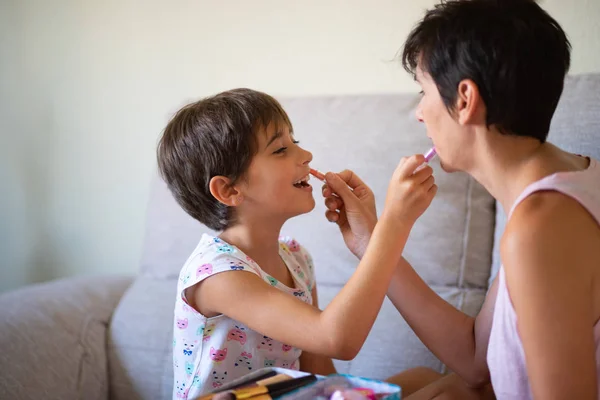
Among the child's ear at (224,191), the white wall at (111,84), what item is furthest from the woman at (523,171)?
the white wall at (111,84)

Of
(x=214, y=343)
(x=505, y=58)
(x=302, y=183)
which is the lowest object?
(x=214, y=343)

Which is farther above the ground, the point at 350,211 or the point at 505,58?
the point at 505,58

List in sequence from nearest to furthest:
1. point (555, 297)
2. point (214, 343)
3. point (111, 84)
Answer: point (555, 297) < point (214, 343) < point (111, 84)

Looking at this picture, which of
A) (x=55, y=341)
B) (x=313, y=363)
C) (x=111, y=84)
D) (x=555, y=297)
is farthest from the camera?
(x=111, y=84)

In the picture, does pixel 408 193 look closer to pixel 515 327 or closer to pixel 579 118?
pixel 515 327

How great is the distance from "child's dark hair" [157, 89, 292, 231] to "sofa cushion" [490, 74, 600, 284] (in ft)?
1.86

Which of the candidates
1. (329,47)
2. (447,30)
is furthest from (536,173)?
(329,47)

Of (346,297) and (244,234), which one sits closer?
(346,297)

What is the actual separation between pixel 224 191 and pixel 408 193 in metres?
0.36

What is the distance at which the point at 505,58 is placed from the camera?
2.89 ft

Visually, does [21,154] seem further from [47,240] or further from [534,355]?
[534,355]

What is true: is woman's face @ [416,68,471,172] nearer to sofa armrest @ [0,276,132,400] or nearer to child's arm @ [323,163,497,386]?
child's arm @ [323,163,497,386]

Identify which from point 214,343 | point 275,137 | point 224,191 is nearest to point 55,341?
point 214,343

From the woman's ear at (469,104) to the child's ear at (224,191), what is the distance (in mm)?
457
